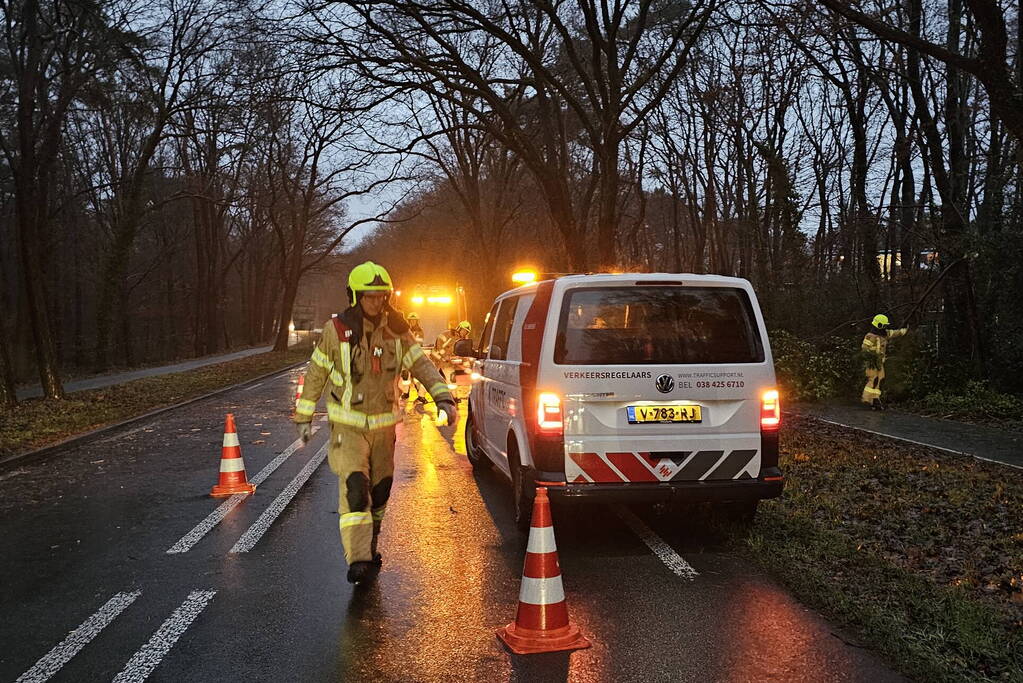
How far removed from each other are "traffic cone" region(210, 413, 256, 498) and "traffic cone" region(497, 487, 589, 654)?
15.6 ft

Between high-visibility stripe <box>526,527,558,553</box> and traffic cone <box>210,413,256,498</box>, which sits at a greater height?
high-visibility stripe <box>526,527,558,553</box>

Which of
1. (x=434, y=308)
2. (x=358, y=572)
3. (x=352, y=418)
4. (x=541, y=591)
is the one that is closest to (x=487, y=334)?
(x=352, y=418)

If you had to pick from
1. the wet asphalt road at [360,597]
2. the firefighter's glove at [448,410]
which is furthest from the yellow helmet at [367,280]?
the wet asphalt road at [360,597]

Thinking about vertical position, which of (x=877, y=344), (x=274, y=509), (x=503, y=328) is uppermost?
(x=503, y=328)

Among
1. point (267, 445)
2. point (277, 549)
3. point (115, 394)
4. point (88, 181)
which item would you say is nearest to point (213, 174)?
point (88, 181)

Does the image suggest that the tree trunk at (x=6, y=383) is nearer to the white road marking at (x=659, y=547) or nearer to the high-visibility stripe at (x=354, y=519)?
the white road marking at (x=659, y=547)

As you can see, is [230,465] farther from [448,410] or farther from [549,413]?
[549,413]

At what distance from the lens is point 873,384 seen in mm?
15562

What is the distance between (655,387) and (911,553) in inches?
85.7

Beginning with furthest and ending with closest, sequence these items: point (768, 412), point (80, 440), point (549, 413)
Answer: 1. point (80, 440)
2. point (768, 412)
3. point (549, 413)

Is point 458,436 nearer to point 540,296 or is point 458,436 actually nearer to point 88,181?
point 540,296

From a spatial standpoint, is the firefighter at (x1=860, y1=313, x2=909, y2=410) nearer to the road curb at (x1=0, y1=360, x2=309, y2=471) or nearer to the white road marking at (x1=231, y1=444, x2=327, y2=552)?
the white road marking at (x1=231, y1=444, x2=327, y2=552)

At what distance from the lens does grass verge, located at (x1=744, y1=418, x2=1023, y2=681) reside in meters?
4.51

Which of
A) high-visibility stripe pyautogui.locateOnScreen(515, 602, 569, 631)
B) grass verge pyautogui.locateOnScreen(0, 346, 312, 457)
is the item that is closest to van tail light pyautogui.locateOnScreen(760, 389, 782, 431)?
high-visibility stripe pyautogui.locateOnScreen(515, 602, 569, 631)
